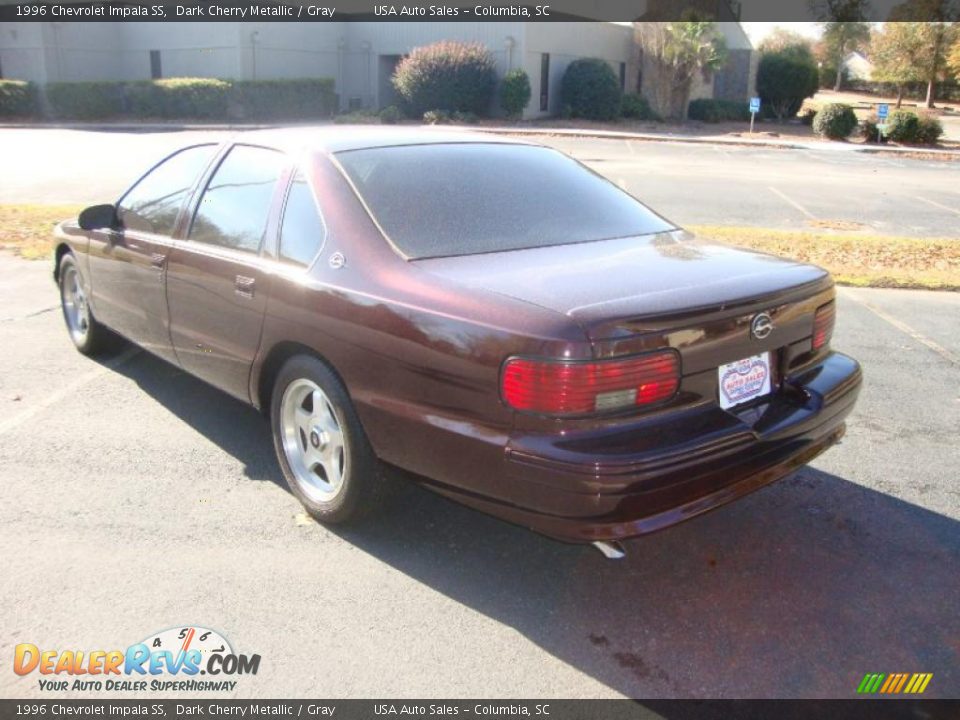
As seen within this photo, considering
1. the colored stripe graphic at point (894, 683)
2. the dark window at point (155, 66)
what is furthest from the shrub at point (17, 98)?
the colored stripe graphic at point (894, 683)

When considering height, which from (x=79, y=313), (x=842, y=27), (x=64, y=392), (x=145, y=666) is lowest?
(x=145, y=666)

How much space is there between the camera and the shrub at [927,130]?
29.9 meters

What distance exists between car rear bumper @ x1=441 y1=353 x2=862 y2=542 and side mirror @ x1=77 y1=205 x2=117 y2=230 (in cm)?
313

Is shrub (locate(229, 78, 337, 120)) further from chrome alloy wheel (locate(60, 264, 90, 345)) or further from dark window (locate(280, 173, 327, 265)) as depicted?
dark window (locate(280, 173, 327, 265))

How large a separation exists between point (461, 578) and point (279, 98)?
33.5 m

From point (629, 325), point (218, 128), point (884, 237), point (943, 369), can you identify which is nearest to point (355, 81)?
point (218, 128)

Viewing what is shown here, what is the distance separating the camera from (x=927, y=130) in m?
30.0

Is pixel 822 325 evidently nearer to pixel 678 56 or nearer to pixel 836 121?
pixel 836 121

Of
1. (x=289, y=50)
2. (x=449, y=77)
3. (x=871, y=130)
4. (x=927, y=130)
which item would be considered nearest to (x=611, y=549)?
(x=449, y=77)

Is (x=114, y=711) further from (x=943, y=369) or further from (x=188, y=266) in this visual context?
(x=943, y=369)

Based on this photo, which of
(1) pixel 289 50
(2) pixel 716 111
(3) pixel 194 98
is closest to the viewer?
(3) pixel 194 98

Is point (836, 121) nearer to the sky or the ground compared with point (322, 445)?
nearer to the sky

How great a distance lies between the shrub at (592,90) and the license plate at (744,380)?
3303 centimetres

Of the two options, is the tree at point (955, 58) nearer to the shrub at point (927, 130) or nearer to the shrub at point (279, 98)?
the shrub at point (927, 130)
